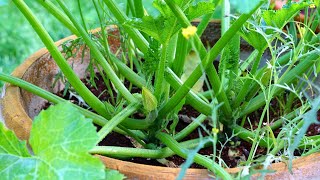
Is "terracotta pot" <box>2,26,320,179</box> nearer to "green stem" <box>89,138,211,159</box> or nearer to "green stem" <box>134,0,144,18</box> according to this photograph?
"green stem" <box>89,138,211,159</box>

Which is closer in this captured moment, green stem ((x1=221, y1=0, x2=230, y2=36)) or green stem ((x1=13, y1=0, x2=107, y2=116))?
green stem ((x1=13, y1=0, x2=107, y2=116))

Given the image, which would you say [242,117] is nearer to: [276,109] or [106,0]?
[276,109]

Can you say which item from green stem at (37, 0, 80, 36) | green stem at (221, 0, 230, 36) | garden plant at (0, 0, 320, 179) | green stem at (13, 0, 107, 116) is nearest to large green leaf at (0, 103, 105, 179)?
garden plant at (0, 0, 320, 179)

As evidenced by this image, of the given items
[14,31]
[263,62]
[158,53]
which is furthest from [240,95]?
[14,31]

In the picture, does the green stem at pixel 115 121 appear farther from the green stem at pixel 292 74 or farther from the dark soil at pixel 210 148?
the green stem at pixel 292 74

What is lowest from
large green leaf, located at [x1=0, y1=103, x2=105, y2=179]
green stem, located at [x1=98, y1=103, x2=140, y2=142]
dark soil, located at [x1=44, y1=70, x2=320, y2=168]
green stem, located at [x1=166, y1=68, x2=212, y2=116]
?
dark soil, located at [x1=44, y1=70, x2=320, y2=168]

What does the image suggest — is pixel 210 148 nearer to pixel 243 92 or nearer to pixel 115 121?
pixel 243 92

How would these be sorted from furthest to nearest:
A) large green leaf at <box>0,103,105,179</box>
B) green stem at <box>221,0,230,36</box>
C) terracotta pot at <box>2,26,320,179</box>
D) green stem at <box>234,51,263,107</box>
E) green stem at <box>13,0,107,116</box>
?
green stem at <box>221,0,230,36</box> < green stem at <box>234,51,263,107</box> < green stem at <box>13,0,107,116</box> < terracotta pot at <box>2,26,320,179</box> < large green leaf at <box>0,103,105,179</box>
